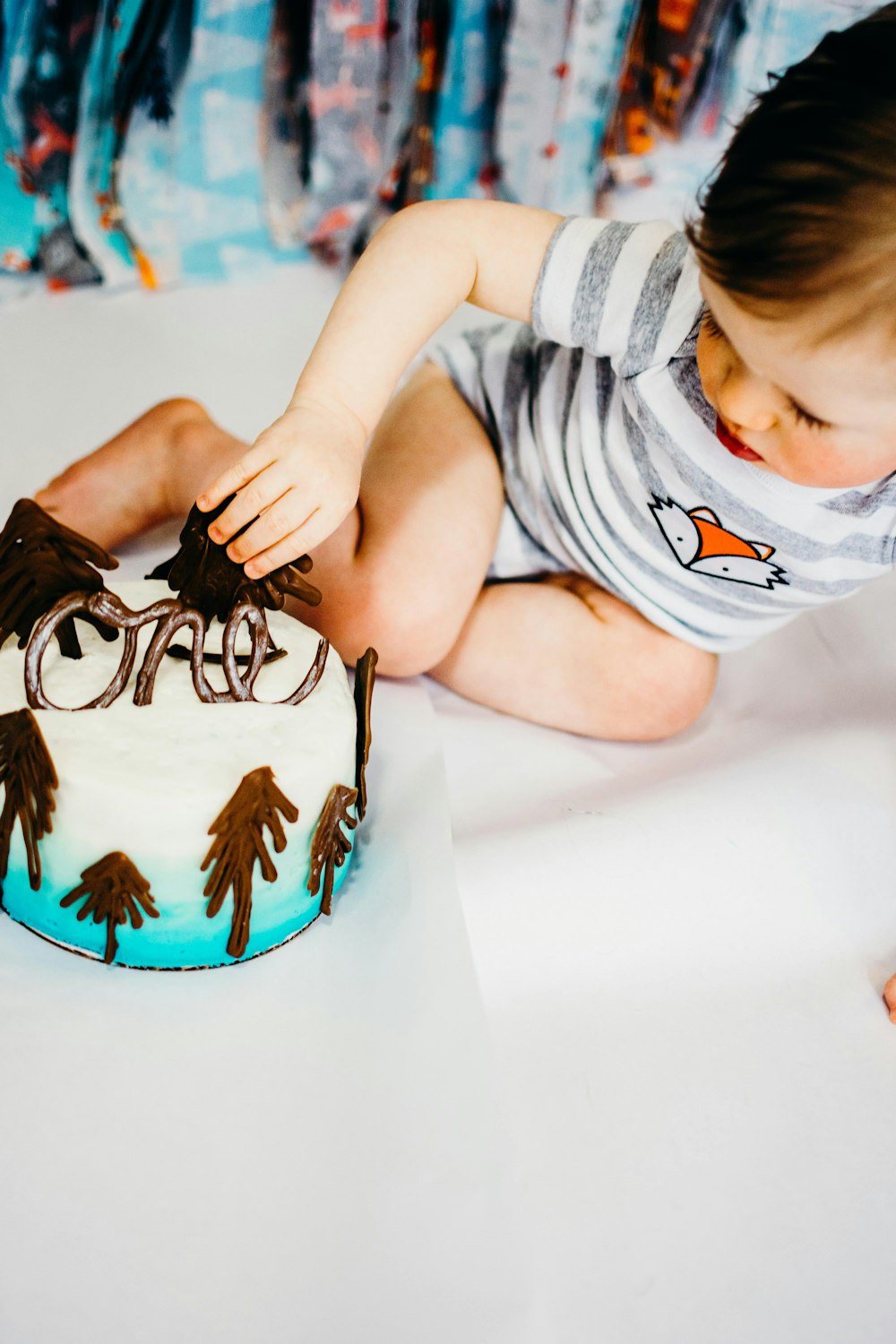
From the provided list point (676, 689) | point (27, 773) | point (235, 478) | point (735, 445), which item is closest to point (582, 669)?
point (676, 689)

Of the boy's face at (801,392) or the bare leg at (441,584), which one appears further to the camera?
the bare leg at (441,584)

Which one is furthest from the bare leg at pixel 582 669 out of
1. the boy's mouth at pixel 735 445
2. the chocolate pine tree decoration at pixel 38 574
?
the chocolate pine tree decoration at pixel 38 574

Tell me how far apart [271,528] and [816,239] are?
0.31m

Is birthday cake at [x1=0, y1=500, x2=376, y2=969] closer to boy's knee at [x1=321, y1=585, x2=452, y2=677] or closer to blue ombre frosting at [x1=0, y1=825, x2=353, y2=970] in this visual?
blue ombre frosting at [x1=0, y1=825, x2=353, y2=970]

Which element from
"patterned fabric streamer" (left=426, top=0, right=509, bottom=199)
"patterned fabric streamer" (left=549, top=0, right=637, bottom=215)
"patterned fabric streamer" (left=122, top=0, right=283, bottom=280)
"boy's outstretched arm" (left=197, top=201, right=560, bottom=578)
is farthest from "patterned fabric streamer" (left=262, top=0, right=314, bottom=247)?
"boy's outstretched arm" (left=197, top=201, right=560, bottom=578)

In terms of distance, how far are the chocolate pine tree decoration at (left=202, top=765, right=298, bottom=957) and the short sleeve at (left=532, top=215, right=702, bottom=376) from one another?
0.37m

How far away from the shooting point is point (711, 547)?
0.78 metres

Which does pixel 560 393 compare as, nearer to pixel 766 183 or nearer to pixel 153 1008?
pixel 766 183

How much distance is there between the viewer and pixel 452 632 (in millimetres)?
809

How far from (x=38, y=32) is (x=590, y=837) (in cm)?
93

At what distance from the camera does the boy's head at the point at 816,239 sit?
1.64ft

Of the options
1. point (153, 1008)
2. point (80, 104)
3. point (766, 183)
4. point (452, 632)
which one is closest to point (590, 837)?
point (452, 632)

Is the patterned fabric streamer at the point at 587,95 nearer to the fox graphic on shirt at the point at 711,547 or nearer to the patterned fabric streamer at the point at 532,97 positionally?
the patterned fabric streamer at the point at 532,97

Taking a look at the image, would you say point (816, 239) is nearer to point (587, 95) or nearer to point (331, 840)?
point (331, 840)
